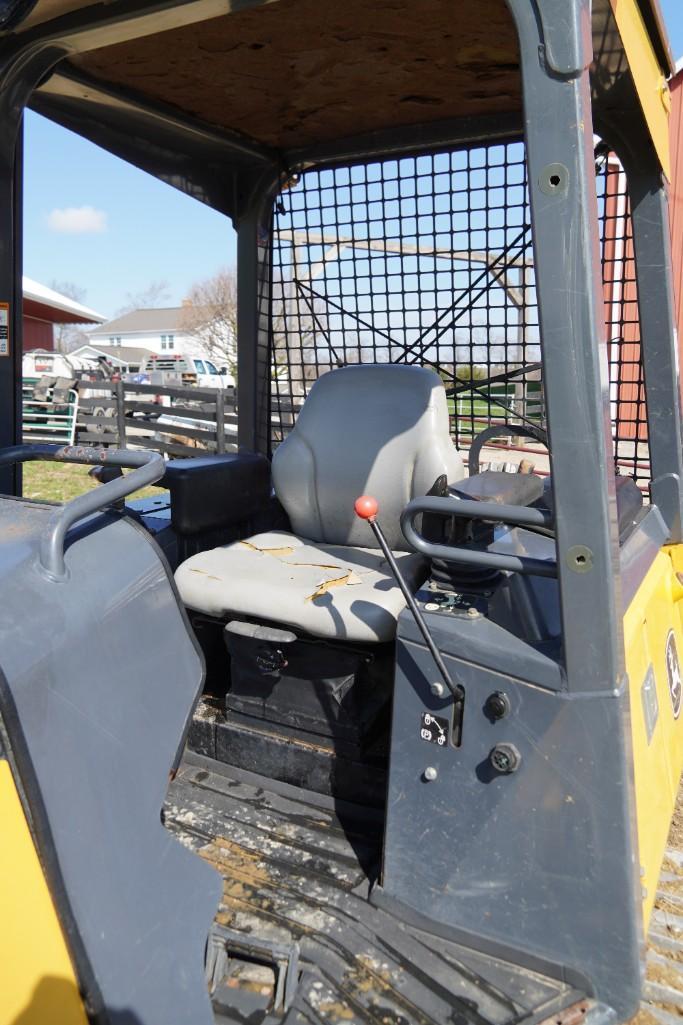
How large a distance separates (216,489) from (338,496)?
16.3 inches

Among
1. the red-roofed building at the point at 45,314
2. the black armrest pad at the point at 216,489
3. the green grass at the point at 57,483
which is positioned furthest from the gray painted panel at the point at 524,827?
the red-roofed building at the point at 45,314

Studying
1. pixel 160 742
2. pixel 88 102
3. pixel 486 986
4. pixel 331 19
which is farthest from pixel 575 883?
pixel 88 102

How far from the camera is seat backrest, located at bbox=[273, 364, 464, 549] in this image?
8.64 ft

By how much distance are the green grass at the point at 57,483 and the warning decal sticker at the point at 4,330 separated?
620 centimetres

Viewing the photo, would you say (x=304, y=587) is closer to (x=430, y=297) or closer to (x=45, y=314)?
(x=430, y=297)

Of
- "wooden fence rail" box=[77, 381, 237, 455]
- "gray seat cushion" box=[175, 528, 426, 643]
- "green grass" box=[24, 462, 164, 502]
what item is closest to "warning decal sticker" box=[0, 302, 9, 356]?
"gray seat cushion" box=[175, 528, 426, 643]

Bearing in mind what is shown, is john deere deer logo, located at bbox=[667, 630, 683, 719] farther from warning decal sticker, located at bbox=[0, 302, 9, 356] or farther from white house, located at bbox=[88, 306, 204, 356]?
white house, located at bbox=[88, 306, 204, 356]

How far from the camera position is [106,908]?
117 cm

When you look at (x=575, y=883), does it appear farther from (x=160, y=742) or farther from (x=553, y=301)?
(x=553, y=301)

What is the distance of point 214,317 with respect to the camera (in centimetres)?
3819

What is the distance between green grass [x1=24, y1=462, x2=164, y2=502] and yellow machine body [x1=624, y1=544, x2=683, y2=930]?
6.80m

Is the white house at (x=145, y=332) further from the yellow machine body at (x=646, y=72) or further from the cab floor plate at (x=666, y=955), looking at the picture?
the cab floor plate at (x=666, y=955)

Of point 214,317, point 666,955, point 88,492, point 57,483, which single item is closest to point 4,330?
point 88,492

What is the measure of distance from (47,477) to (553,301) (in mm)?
9881
